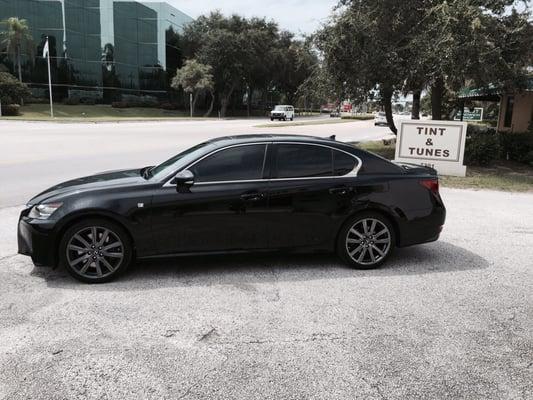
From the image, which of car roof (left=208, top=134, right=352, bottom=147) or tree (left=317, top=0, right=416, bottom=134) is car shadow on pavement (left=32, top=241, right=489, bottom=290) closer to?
car roof (left=208, top=134, right=352, bottom=147)

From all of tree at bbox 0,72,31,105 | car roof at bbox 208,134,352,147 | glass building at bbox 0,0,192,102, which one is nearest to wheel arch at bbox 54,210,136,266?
car roof at bbox 208,134,352,147

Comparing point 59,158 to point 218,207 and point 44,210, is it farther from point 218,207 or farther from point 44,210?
point 218,207

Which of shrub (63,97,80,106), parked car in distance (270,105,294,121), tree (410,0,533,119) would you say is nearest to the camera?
tree (410,0,533,119)

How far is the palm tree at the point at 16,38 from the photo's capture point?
182 feet

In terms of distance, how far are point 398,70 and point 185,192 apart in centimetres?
1235

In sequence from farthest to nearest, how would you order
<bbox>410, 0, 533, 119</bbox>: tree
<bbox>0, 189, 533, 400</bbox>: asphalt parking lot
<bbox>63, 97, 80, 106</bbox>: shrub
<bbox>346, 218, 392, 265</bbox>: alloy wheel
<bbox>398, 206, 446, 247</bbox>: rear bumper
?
<bbox>63, 97, 80, 106</bbox>: shrub → <bbox>410, 0, 533, 119</bbox>: tree → <bbox>398, 206, 446, 247</bbox>: rear bumper → <bbox>346, 218, 392, 265</bbox>: alloy wheel → <bbox>0, 189, 533, 400</bbox>: asphalt parking lot

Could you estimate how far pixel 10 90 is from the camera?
48.7 m

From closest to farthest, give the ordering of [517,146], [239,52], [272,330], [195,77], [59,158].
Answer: [272,330]
[59,158]
[517,146]
[195,77]
[239,52]

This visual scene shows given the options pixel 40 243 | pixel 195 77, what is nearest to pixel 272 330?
pixel 40 243

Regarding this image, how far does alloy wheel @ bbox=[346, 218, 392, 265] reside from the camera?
5.82 meters

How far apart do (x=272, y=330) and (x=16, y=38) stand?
61396 mm

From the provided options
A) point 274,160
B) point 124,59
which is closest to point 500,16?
point 274,160

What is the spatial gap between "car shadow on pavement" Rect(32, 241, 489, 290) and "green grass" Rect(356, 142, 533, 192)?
656 cm

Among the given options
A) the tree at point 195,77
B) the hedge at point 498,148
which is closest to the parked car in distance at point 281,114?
the tree at point 195,77
